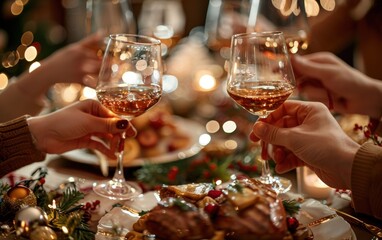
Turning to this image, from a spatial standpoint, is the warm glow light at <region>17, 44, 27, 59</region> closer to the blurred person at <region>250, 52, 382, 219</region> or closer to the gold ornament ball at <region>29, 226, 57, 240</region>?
the blurred person at <region>250, 52, 382, 219</region>

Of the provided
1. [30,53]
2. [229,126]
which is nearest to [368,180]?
[229,126]

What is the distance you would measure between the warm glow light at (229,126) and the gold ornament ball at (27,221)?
105 cm

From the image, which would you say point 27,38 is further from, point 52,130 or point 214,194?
point 214,194

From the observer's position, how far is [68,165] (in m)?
1.62

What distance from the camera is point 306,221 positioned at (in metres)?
1.07

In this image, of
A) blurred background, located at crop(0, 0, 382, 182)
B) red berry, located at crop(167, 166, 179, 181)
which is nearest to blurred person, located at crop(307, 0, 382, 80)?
blurred background, located at crop(0, 0, 382, 182)

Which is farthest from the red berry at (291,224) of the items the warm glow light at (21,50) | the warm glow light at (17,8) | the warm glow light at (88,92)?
the warm glow light at (17,8)

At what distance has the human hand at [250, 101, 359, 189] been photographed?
1092 mm

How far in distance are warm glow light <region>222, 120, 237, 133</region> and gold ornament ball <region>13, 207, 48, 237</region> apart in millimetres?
1050

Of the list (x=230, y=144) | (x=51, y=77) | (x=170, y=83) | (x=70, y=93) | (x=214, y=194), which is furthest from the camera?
(x=170, y=83)

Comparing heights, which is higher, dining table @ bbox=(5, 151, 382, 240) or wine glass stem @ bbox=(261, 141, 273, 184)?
wine glass stem @ bbox=(261, 141, 273, 184)

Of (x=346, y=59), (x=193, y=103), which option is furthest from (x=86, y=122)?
(x=346, y=59)

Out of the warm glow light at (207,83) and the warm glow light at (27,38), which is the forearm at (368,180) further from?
the warm glow light at (27,38)

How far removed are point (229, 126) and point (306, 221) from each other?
0.89 metres
